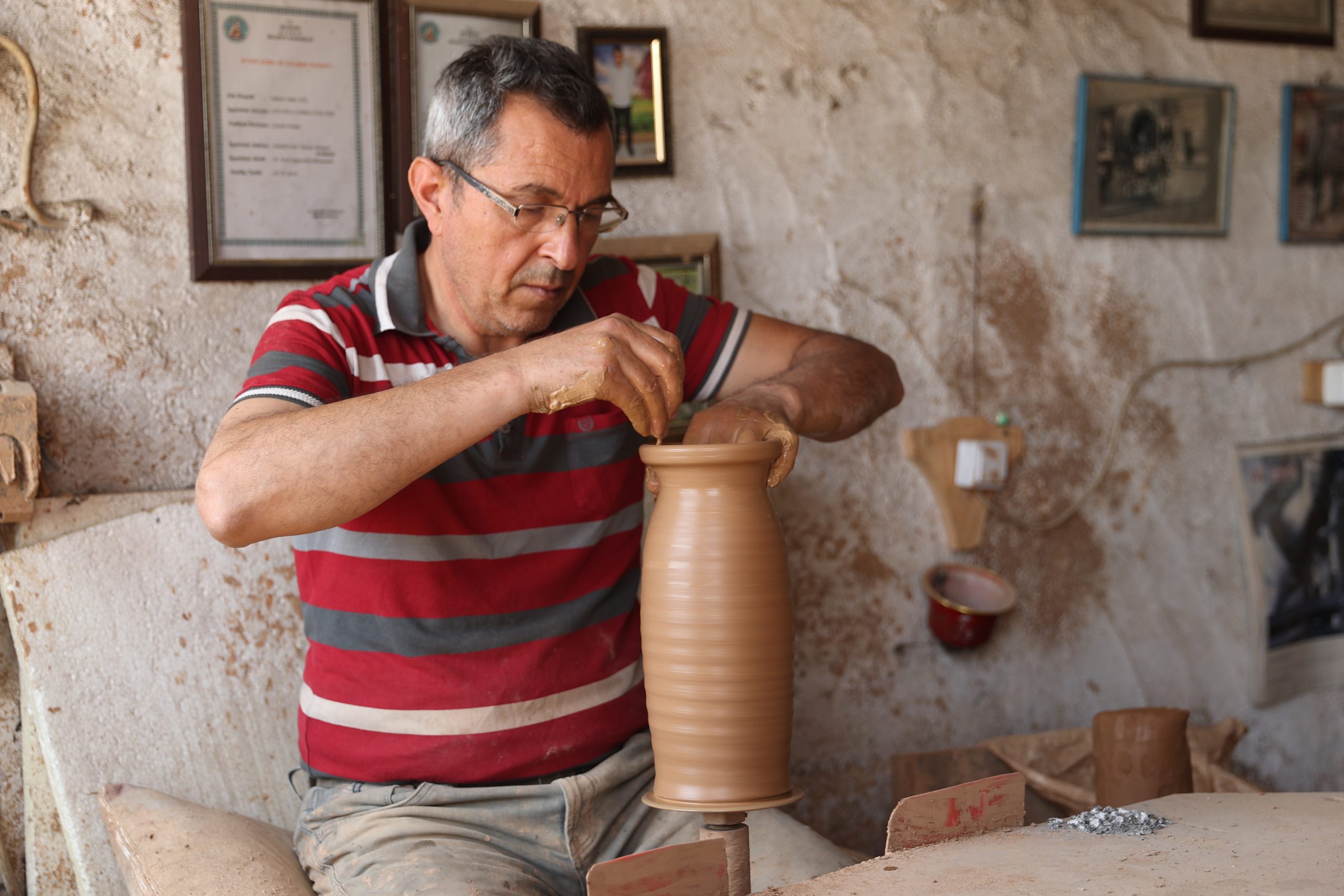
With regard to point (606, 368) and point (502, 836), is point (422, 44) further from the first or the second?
point (502, 836)

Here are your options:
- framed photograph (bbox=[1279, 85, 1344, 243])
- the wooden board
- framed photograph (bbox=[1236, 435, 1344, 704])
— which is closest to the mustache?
the wooden board

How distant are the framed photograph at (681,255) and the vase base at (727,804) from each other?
122cm

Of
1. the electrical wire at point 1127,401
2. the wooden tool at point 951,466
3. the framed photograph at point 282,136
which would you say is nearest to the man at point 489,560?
the framed photograph at point 282,136

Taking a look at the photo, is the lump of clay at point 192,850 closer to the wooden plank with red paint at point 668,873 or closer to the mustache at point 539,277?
the wooden plank with red paint at point 668,873

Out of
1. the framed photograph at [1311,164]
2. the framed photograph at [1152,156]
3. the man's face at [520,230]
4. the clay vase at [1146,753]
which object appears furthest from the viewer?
the framed photograph at [1311,164]

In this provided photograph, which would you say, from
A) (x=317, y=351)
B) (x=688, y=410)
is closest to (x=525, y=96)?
(x=317, y=351)

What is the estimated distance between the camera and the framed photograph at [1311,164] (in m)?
3.04

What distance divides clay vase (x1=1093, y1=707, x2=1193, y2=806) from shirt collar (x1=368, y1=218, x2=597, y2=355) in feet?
4.59

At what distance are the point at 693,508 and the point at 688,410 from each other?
98cm

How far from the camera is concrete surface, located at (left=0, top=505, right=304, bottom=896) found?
1.89 m

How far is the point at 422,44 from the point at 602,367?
114 centimetres

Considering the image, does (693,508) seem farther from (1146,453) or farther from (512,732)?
(1146,453)

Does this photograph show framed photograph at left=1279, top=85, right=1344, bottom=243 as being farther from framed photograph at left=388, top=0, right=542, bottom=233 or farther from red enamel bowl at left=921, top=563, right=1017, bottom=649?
framed photograph at left=388, top=0, right=542, bottom=233

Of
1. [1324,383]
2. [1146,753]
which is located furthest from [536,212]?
[1324,383]
